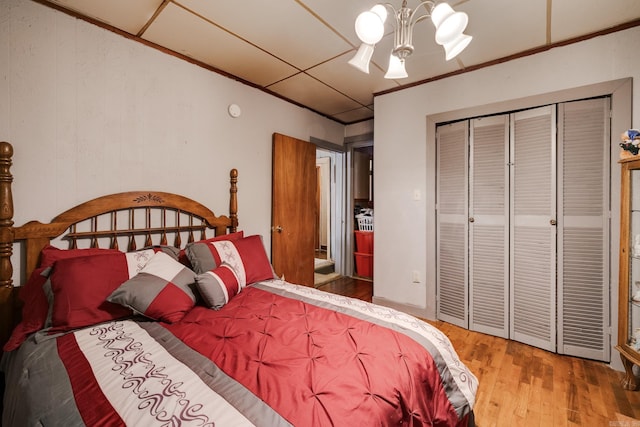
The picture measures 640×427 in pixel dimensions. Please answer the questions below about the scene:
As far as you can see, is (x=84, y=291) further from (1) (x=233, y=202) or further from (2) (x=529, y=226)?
(2) (x=529, y=226)

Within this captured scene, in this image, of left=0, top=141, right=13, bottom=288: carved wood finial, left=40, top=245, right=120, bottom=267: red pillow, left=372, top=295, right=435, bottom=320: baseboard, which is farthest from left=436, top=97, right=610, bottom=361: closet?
left=0, top=141, right=13, bottom=288: carved wood finial

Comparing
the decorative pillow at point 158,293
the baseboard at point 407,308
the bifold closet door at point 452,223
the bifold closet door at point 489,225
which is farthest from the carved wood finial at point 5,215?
the bifold closet door at point 489,225

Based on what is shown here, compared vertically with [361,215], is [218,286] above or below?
below

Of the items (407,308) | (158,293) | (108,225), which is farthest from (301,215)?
(158,293)

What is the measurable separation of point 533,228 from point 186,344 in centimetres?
272

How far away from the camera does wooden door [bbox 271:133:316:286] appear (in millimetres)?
3143

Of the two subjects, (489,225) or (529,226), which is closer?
(529,226)

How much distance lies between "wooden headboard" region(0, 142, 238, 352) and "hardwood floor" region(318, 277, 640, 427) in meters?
2.39

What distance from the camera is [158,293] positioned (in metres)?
1.52

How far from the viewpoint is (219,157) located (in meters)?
2.68

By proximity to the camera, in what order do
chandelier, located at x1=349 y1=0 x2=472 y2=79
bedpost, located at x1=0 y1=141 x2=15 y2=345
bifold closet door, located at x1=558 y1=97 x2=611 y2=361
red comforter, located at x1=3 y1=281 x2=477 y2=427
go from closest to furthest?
red comforter, located at x1=3 y1=281 x2=477 y2=427 → chandelier, located at x1=349 y1=0 x2=472 y2=79 → bedpost, located at x1=0 y1=141 x2=15 y2=345 → bifold closet door, located at x1=558 y1=97 x2=611 y2=361

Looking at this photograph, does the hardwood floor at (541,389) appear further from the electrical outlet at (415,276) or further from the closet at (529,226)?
the electrical outlet at (415,276)

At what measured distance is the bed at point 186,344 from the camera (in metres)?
0.86

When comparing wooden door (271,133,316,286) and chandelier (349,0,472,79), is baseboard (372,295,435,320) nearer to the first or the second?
wooden door (271,133,316,286)
